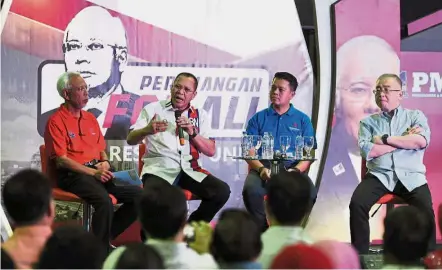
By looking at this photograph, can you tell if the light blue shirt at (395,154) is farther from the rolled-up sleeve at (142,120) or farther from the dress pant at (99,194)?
the dress pant at (99,194)

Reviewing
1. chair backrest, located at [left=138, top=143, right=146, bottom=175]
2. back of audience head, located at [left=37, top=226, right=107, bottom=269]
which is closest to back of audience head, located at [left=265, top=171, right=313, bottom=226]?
back of audience head, located at [left=37, top=226, right=107, bottom=269]

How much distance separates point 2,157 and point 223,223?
3.43m

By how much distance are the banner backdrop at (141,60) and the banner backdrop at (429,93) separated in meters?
0.81

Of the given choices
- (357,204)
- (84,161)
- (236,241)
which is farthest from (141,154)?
(236,241)

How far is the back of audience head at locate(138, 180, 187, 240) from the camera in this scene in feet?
8.41

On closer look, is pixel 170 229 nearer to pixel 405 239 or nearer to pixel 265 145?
pixel 405 239

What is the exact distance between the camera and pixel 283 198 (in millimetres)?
2953

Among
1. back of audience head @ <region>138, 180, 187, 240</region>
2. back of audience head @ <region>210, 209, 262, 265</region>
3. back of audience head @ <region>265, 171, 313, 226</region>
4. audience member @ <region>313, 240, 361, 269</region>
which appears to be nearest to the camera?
audience member @ <region>313, 240, 361, 269</region>

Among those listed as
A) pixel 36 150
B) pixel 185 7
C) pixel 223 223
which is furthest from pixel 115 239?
pixel 223 223

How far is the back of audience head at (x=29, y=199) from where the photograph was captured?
2.78 m

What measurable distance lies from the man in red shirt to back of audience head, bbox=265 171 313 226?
75.3 inches

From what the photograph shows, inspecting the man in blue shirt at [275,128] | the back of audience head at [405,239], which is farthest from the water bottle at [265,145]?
the back of audience head at [405,239]

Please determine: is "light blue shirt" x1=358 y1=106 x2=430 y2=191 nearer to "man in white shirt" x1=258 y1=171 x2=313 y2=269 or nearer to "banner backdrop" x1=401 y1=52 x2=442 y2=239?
"banner backdrop" x1=401 y1=52 x2=442 y2=239

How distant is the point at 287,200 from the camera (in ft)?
9.64
